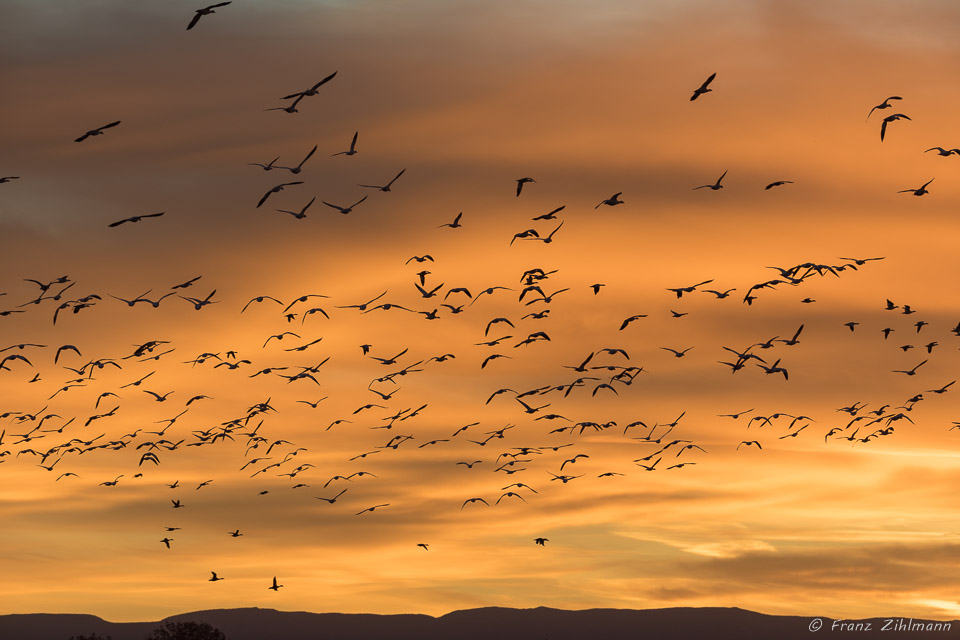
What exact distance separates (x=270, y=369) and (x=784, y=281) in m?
46.0

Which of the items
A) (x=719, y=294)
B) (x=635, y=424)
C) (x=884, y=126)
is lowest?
(x=635, y=424)

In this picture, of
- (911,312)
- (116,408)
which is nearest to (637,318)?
(911,312)

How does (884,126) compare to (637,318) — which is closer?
(884,126)

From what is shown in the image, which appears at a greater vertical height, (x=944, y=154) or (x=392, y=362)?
(x=944, y=154)

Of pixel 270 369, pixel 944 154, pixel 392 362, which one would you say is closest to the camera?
pixel 944 154

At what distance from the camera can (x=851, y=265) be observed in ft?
310

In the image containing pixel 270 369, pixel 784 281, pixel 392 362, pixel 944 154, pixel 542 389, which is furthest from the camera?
pixel 270 369

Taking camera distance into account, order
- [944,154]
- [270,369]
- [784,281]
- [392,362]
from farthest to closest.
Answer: [270,369] → [392,362] → [784,281] → [944,154]

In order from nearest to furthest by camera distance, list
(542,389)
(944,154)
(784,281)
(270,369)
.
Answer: (944,154) → (784,281) → (542,389) → (270,369)

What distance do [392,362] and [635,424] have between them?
22111mm

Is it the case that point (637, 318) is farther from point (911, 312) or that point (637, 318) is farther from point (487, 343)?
point (911, 312)

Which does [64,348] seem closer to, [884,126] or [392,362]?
[392,362]

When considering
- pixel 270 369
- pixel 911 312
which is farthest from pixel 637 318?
pixel 270 369

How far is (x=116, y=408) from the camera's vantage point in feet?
387
